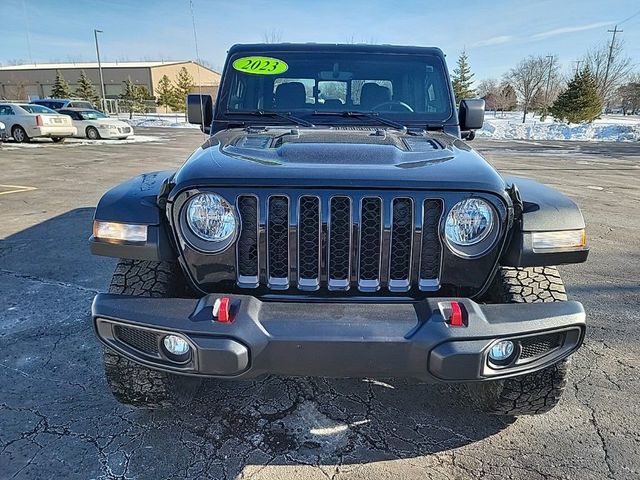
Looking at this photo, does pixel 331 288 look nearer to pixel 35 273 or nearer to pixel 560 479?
pixel 560 479

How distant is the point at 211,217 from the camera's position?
6.17 ft

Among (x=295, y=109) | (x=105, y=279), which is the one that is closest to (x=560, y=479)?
(x=295, y=109)

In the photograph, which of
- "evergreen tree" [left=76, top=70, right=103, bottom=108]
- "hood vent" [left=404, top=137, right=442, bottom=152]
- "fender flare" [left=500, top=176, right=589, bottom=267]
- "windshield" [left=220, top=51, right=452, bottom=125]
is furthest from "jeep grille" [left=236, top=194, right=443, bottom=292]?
"evergreen tree" [left=76, top=70, right=103, bottom=108]

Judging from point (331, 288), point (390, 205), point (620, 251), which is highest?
point (390, 205)

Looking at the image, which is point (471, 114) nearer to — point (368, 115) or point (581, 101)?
point (368, 115)

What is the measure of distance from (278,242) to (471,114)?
2.03 metres

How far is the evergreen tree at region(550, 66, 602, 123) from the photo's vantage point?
32562 millimetres

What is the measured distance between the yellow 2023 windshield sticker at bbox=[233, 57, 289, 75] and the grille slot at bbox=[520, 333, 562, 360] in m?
2.42

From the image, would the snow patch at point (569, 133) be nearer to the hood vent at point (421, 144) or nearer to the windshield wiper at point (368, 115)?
the windshield wiper at point (368, 115)

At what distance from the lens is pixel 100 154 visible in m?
14.2

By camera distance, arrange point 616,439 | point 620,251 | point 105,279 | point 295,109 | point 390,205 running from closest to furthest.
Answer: point 390,205 → point 616,439 → point 295,109 → point 105,279 → point 620,251

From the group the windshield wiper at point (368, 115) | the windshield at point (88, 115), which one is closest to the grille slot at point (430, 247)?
the windshield wiper at point (368, 115)

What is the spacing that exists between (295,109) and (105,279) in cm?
239

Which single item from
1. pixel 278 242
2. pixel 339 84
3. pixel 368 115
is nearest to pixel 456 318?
pixel 278 242
